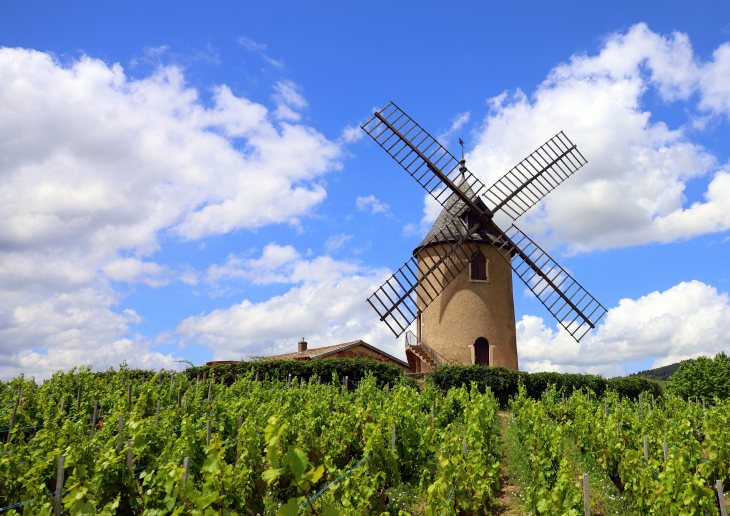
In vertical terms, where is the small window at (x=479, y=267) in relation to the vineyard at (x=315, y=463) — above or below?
above

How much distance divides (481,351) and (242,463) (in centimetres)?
1348

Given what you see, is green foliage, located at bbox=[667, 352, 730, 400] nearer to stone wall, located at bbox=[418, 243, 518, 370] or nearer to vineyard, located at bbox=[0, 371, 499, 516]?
stone wall, located at bbox=[418, 243, 518, 370]

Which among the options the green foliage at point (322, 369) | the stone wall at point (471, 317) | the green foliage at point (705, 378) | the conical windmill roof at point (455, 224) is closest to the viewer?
the green foliage at point (322, 369)

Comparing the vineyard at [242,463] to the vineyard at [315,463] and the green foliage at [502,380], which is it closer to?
the vineyard at [315,463]

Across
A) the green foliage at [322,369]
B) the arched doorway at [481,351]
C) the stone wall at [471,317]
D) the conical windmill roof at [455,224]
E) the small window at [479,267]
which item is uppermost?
the conical windmill roof at [455,224]

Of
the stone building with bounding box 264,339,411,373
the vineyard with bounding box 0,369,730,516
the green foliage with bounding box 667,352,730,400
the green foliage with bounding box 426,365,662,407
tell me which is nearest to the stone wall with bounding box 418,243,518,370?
the green foliage with bounding box 426,365,662,407

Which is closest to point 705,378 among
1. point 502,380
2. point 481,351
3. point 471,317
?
point 481,351

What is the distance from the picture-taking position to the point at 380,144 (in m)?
17.5

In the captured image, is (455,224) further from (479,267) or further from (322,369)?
(322,369)

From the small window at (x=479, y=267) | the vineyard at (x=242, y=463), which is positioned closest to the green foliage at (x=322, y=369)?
the small window at (x=479, y=267)

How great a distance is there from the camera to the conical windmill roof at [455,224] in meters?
17.2

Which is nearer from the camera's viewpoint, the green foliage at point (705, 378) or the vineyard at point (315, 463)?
the vineyard at point (315, 463)

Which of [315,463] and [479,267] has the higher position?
[479,267]

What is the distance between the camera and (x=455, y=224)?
57.6 feet
